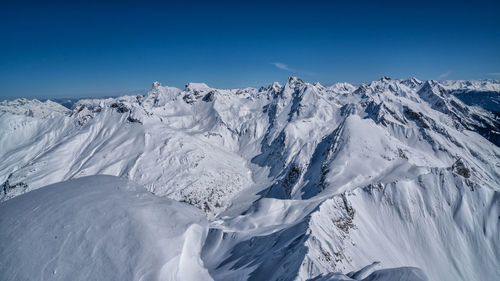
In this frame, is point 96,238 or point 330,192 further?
point 330,192

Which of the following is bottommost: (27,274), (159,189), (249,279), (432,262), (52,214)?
(159,189)

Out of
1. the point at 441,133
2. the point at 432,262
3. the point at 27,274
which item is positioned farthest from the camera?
the point at 441,133

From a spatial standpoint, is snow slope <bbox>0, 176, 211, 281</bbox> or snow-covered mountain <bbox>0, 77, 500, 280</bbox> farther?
snow-covered mountain <bbox>0, 77, 500, 280</bbox>

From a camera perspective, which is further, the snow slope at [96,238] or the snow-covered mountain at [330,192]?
the snow-covered mountain at [330,192]

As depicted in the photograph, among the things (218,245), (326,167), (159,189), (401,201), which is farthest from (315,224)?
Answer: (159,189)

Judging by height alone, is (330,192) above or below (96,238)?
below

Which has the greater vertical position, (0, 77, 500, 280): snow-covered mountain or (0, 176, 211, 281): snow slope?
(0, 176, 211, 281): snow slope

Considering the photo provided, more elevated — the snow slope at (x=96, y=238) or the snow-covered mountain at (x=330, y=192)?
the snow slope at (x=96, y=238)

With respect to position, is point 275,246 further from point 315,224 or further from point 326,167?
point 326,167
